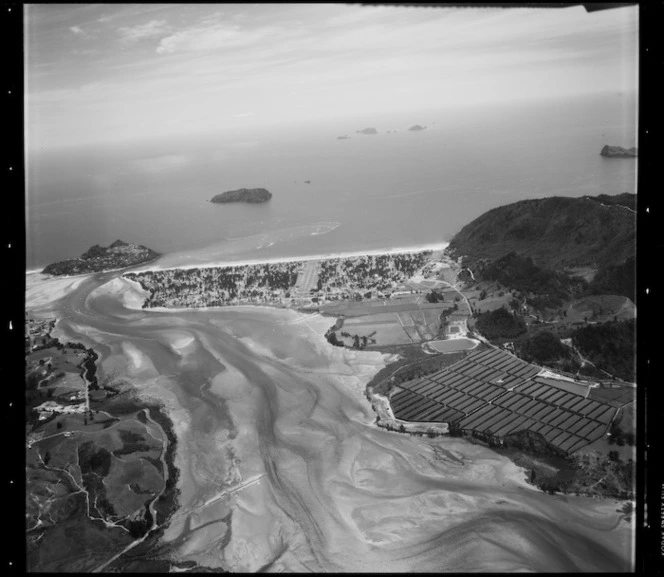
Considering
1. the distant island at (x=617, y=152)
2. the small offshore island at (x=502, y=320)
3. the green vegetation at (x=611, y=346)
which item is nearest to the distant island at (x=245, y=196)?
the small offshore island at (x=502, y=320)

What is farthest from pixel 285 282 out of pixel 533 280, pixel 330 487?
pixel 330 487

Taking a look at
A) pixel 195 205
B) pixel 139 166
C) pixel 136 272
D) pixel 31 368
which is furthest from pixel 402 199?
pixel 139 166

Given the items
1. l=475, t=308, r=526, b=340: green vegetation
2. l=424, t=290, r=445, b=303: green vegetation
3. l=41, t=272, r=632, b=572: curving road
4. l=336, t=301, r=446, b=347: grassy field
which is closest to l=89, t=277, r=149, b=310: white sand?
l=41, t=272, r=632, b=572: curving road

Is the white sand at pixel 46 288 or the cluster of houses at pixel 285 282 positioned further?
the white sand at pixel 46 288

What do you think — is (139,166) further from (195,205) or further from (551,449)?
(551,449)

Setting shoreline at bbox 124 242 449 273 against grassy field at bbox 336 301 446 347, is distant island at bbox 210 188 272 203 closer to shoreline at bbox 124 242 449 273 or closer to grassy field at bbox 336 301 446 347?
shoreline at bbox 124 242 449 273

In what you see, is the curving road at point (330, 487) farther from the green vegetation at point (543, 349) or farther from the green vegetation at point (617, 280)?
the green vegetation at point (617, 280)

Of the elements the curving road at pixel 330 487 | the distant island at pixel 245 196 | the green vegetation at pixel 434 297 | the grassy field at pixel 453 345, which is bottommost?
the curving road at pixel 330 487

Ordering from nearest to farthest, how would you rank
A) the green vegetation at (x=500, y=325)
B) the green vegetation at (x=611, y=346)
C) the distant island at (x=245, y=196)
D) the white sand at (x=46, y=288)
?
the green vegetation at (x=611, y=346), the green vegetation at (x=500, y=325), the white sand at (x=46, y=288), the distant island at (x=245, y=196)

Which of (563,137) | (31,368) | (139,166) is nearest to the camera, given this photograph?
(31,368)
